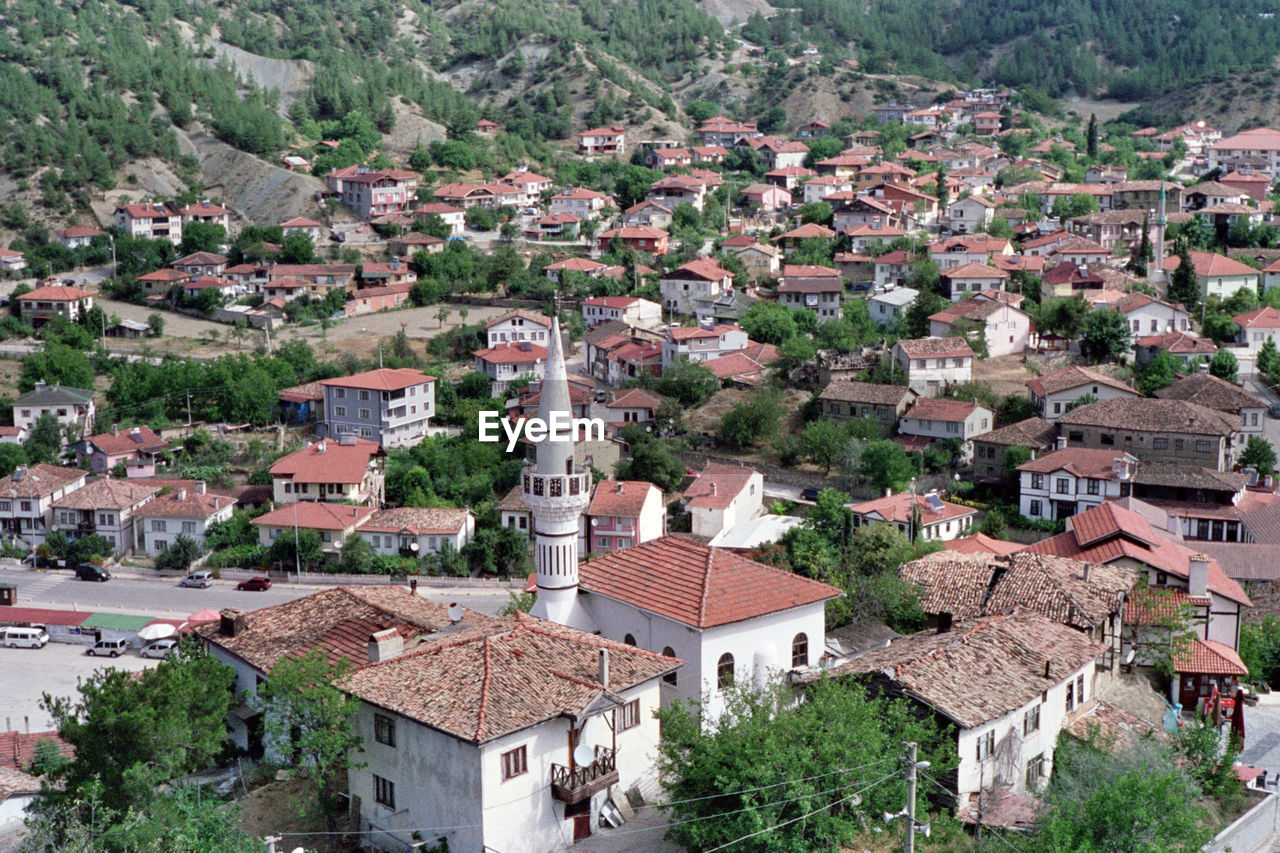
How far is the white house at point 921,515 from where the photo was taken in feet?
128

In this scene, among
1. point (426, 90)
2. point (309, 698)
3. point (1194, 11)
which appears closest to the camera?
point (309, 698)

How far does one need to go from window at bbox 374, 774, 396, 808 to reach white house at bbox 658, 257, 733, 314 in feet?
146

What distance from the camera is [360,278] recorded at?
6988 centimetres

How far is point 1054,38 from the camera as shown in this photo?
432 ft

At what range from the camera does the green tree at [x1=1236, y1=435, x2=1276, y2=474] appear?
145ft

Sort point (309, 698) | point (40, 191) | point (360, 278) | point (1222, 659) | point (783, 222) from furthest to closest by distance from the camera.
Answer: point (40, 191), point (783, 222), point (360, 278), point (1222, 659), point (309, 698)

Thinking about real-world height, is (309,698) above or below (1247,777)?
above

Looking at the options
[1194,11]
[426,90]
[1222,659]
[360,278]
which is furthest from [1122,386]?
[1194,11]

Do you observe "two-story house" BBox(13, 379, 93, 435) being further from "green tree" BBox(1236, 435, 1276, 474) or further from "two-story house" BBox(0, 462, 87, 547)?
"green tree" BBox(1236, 435, 1276, 474)

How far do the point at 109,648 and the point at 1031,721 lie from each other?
25.3m

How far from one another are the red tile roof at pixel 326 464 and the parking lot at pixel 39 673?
10.8 meters

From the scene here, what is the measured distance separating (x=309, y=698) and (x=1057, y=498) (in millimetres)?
28457

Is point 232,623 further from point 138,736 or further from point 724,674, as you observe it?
point 724,674

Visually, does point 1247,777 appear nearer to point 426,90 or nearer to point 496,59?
point 426,90
